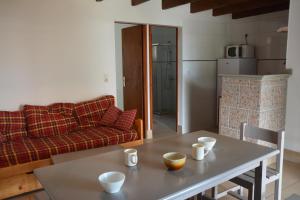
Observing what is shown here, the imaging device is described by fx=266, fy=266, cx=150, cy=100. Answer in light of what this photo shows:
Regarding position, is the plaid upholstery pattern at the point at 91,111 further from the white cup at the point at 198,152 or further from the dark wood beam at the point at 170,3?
the white cup at the point at 198,152

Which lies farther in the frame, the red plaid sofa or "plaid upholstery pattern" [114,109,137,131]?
"plaid upholstery pattern" [114,109,137,131]

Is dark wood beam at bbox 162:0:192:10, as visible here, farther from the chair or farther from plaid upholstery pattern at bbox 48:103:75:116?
the chair

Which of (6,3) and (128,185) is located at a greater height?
(6,3)

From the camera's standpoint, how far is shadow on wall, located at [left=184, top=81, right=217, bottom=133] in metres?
5.16

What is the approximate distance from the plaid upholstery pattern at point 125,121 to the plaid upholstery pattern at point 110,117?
0.10 metres

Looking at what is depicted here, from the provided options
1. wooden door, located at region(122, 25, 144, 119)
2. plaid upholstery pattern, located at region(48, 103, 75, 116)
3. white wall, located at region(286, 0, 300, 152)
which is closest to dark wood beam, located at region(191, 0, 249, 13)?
white wall, located at region(286, 0, 300, 152)

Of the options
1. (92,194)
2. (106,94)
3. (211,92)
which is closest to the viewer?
(92,194)

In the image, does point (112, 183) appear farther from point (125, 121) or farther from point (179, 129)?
point (179, 129)

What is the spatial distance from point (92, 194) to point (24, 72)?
2710mm

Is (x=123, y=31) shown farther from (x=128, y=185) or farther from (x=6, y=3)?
(x=128, y=185)

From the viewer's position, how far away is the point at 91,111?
12.7ft

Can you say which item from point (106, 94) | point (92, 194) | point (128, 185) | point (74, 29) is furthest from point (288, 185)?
point (74, 29)

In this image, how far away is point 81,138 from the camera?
10.8 feet

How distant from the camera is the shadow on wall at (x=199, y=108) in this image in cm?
516
